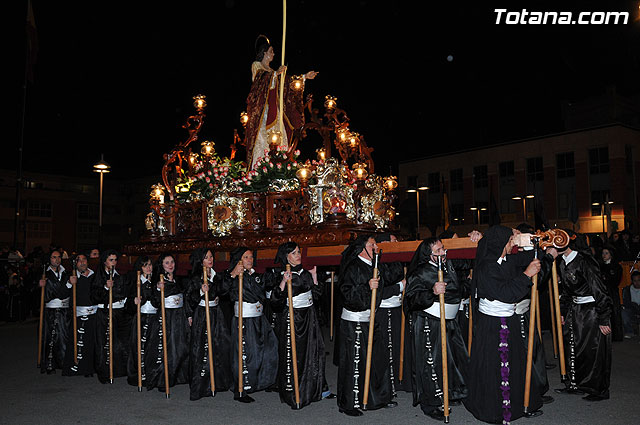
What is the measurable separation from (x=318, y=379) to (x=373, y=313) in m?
1.25

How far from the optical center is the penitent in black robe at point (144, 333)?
8.21 m

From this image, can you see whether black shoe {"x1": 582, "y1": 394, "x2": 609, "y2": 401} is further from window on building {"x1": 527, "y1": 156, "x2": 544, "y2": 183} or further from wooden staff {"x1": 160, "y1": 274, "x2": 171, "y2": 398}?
window on building {"x1": 527, "y1": 156, "x2": 544, "y2": 183}

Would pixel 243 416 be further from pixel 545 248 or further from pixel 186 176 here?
pixel 186 176

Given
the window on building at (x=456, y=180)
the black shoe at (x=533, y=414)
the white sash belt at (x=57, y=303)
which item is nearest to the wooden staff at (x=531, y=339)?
the black shoe at (x=533, y=414)

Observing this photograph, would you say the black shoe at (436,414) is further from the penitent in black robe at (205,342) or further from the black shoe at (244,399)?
the penitent in black robe at (205,342)

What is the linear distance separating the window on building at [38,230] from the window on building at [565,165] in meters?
41.2

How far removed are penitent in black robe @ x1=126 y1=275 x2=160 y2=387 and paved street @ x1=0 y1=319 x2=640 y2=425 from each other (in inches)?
11.3

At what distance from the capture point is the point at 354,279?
6.60 metres

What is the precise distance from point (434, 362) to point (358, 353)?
34.4 inches

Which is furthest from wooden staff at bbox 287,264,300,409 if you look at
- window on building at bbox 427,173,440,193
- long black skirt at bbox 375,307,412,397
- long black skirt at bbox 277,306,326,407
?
window on building at bbox 427,173,440,193

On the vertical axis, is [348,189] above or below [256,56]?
below

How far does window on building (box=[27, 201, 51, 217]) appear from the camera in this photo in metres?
46.5

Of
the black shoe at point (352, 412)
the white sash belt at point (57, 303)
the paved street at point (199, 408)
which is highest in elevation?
the white sash belt at point (57, 303)

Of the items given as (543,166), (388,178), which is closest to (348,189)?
(388,178)
